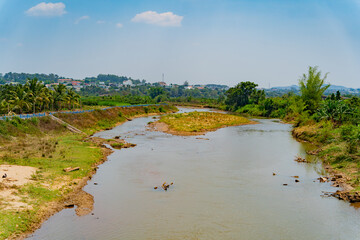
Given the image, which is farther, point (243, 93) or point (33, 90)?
point (243, 93)

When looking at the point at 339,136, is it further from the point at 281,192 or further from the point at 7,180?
the point at 7,180

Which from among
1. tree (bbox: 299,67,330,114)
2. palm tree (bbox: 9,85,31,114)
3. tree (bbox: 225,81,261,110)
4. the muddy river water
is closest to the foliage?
tree (bbox: 225,81,261,110)

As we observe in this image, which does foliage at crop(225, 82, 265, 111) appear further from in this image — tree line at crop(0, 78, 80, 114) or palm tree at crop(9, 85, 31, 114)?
palm tree at crop(9, 85, 31, 114)

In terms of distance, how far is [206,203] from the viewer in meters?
21.7

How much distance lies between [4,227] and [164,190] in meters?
11.6

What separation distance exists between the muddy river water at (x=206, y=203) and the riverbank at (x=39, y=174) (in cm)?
106

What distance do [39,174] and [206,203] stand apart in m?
13.5

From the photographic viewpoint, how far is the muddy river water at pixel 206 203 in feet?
57.7

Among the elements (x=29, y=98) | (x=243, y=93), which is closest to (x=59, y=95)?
(x=29, y=98)

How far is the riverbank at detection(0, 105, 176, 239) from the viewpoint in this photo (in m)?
17.5

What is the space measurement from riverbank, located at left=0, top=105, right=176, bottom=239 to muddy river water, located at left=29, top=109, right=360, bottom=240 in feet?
3.48

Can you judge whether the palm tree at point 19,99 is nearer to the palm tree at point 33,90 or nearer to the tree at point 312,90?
the palm tree at point 33,90

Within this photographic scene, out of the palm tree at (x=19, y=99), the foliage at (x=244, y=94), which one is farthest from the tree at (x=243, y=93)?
the palm tree at (x=19, y=99)

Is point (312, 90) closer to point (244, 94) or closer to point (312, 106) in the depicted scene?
point (312, 106)
